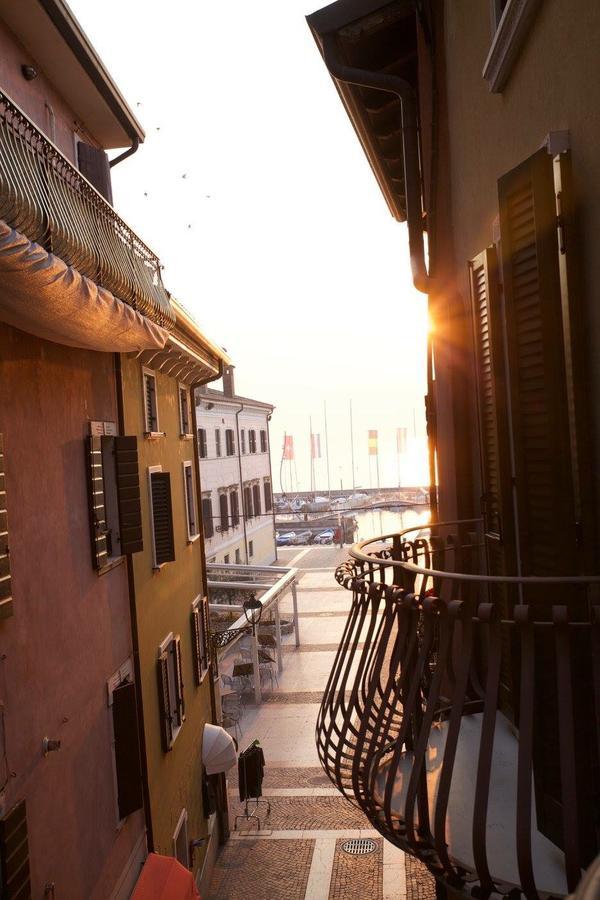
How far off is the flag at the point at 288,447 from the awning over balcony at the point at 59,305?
260ft

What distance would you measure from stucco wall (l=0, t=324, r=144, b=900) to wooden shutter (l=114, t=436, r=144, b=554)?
1.46 feet

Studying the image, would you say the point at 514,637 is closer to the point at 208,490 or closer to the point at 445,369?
the point at 445,369

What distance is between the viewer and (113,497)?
10.4 metres

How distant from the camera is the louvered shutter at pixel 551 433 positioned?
4016 mm

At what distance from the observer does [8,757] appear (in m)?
6.62

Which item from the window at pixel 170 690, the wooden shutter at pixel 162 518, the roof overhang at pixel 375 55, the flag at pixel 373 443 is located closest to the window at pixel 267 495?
the window at pixel 170 690

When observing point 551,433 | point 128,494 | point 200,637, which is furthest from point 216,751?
point 551,433

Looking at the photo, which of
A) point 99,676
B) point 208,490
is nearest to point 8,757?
point 99,676

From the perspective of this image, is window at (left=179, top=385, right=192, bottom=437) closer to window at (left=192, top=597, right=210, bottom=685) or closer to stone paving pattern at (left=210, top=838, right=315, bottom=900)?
window at (left=192, top=597, right=210, bottom=685)

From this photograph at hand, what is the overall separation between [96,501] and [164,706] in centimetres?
423

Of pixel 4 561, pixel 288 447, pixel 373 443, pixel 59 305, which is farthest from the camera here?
pixel 373 443

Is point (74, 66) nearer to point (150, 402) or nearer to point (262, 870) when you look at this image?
point (150, 402)

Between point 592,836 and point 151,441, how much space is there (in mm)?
10433

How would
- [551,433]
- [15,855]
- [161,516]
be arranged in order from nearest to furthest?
[551,433] → [15,855] → [161,516]
